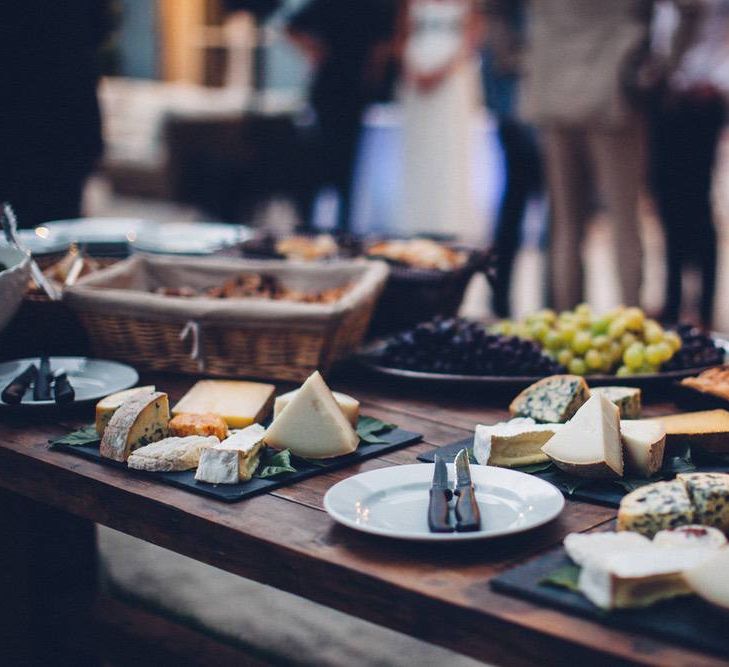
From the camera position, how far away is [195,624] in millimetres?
1890

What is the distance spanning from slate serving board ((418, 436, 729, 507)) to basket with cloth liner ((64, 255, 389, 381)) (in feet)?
1.33

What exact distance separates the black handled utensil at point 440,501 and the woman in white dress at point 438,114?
11.2ft

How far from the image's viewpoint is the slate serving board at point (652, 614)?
84 cm

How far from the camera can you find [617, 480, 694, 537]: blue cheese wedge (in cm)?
102

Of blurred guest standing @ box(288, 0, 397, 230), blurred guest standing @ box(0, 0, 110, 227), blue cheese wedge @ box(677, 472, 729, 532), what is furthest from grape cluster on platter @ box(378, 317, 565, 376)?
blurred guest standing @ box(288, 0, 397, 230)

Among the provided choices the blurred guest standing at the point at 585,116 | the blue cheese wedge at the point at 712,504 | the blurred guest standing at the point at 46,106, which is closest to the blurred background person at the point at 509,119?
the blurred guest standing at the point at 585,116

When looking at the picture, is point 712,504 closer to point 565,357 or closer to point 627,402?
point 627,402

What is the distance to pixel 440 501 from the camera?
1.08m

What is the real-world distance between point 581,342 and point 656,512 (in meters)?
0.73

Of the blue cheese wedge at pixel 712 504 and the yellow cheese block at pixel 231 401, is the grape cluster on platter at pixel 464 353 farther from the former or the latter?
the blue cheese wedge at pixel 712 504

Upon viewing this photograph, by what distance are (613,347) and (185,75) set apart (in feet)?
29.7

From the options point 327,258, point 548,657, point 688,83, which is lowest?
point 548,657

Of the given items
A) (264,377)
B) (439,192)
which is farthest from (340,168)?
(264,377)

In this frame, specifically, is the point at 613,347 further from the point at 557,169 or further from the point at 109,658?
the point at 557,169
